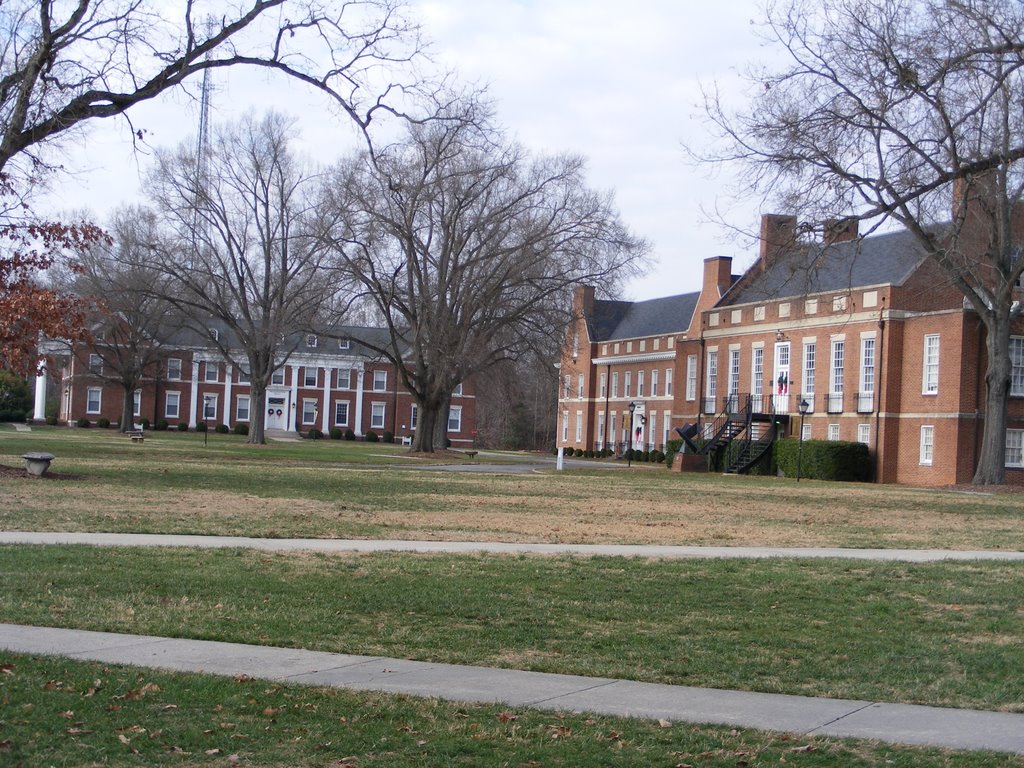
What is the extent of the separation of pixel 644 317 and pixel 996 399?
4252cm

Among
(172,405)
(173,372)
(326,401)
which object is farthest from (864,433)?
(172,405)

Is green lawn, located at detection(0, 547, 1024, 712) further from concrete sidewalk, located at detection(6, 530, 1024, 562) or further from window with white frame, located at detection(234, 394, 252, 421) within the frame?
window with white frame, located at detection(234, 394, 252, 421)

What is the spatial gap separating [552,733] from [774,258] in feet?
55.1

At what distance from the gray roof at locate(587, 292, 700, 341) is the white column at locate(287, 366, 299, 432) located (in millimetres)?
27959

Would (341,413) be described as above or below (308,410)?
below

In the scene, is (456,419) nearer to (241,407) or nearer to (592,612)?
(241,407)

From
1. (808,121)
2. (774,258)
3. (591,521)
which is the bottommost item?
(591,521)

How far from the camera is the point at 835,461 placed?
1918 inches

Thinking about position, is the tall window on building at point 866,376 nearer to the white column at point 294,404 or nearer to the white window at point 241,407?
the white column at point 294,404

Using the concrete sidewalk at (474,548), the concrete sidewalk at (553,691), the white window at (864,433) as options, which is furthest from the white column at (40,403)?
the concrete sidewalk at (553,691)

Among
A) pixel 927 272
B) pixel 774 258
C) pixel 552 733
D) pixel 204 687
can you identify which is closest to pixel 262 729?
pixel 204 687

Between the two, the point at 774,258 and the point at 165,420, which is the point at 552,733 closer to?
the point at 774,258

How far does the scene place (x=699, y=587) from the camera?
41.2 feet

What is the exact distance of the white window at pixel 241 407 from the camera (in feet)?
320
